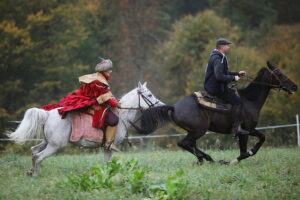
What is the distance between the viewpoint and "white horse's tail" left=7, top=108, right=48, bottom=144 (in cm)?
902

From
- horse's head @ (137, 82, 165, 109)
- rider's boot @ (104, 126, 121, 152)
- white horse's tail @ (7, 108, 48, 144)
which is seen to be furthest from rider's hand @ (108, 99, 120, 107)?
white horse's tail @ (7, 108, 48, 144)

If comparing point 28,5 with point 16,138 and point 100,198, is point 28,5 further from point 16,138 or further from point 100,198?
point 100,198

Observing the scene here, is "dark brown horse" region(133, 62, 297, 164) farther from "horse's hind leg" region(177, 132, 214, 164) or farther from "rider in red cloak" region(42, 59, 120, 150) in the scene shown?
"rider in red cloak" region(42, 59, 120, 150)

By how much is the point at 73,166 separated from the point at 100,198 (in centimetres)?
390

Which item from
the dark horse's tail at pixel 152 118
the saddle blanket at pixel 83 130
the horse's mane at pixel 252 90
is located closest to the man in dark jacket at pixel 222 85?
the horse's mane at pixel 252 90

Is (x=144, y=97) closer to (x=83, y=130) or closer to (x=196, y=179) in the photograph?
(x=83, y=130)

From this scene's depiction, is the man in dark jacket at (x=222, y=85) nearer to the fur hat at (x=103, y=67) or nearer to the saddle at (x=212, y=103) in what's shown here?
the saddle at (x=212, y=103)

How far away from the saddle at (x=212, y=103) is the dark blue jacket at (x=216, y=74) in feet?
0.38

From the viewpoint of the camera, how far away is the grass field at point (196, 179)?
732 centimetres

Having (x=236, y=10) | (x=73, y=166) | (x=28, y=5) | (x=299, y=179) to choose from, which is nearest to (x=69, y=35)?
(x=28, y=5)

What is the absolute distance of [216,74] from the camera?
10008 mm

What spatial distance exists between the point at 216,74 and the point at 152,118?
5.49ft

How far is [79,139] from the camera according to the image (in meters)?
9.48

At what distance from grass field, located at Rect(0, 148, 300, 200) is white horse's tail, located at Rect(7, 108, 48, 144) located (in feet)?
2.54
